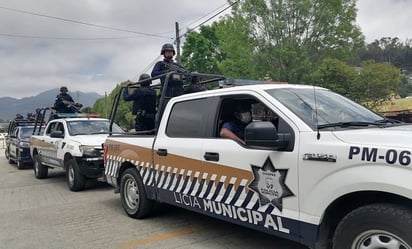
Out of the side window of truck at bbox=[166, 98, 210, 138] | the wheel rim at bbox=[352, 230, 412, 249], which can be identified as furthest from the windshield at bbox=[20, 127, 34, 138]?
the wheel rim at bbox=[352, 230, 412, 249]

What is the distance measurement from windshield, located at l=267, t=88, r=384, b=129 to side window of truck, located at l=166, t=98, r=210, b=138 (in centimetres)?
100

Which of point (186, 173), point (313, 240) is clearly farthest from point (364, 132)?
point (186, 173)

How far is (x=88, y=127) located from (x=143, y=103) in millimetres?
3809

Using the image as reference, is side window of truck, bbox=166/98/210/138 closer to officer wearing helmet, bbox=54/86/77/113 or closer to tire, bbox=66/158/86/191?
tire, bbox=66/158/86/191

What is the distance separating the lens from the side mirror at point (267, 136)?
3.53 m

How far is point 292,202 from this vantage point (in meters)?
3.58

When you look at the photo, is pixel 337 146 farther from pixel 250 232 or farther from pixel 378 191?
pixel 250 232

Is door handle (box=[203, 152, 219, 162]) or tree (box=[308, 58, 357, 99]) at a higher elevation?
tree (box=[308, 58, 357, 99])

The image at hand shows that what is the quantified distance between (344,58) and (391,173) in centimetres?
2035

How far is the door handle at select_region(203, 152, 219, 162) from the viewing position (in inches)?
173

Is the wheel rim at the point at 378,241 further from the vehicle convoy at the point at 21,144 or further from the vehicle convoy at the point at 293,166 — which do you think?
the vehicle convoy at the point at 21,144

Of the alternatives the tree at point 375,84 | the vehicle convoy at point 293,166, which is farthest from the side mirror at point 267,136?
the tree at point 375,84

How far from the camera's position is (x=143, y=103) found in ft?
23.5

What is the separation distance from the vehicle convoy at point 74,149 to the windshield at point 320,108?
4785 millimetres
